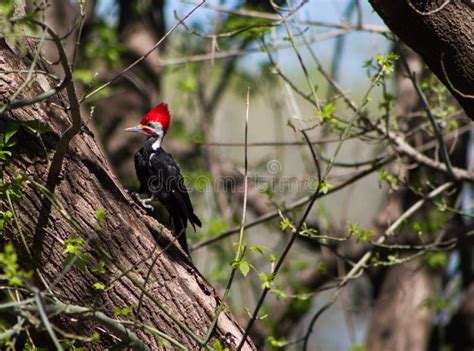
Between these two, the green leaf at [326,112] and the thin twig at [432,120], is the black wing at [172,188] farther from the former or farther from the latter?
the thin twig at [432,120]

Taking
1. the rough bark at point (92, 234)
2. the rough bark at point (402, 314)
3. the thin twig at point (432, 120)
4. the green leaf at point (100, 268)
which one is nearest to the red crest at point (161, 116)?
the thin twig at point (432, 120)

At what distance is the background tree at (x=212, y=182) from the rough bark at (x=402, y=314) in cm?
2

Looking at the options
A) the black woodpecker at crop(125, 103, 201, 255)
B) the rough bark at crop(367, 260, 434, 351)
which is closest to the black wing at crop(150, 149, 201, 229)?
the black woodpecker at crop(125, 103, 201, 255)

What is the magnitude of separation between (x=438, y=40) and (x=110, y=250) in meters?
1.65

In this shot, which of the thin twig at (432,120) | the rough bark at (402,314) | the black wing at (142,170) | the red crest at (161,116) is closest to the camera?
the thin twig at (432,120)

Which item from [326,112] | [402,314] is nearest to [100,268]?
[326,112]

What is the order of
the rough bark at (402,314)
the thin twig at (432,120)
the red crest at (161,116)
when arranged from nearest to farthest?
the thin twig at (432,120) → the red crest at (161,116) → the rough bark at (402,314)

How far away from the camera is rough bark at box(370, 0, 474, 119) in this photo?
9.71 feet

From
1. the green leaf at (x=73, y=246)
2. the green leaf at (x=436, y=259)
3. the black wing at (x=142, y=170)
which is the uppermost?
the green leaf at (x=436, y=259)

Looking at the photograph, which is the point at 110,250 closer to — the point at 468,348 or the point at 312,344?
the point at 468,348

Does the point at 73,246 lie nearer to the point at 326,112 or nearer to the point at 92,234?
the point at 92,234

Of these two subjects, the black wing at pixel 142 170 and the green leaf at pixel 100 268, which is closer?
the green leaf at pixel 100 268

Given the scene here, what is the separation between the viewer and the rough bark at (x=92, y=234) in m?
2.89

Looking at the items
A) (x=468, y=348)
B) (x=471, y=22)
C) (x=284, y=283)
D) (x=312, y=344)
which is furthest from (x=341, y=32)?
(x=312, y=344)
